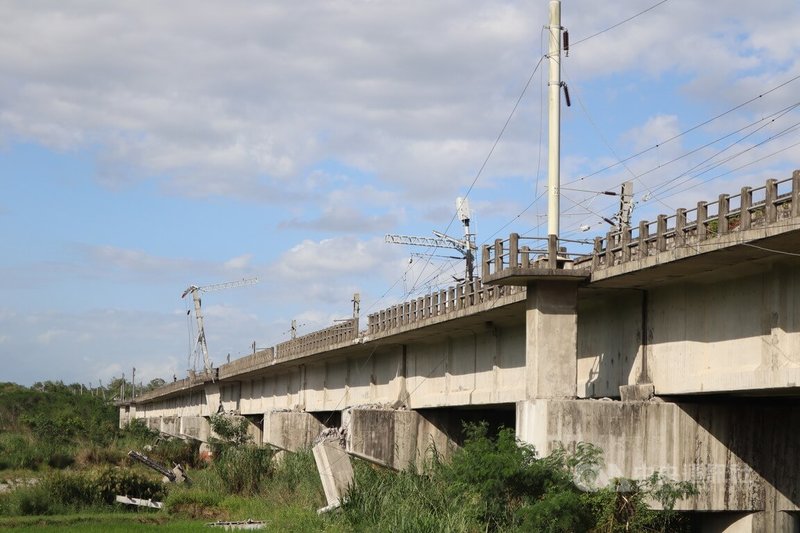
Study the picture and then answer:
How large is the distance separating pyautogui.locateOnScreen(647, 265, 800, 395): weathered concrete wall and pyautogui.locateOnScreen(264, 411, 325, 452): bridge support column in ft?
86.7

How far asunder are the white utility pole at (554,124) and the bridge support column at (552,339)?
142 cm

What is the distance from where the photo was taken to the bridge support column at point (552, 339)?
2461 cm

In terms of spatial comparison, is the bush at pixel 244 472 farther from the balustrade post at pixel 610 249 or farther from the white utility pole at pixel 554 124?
the balustrade post at pixel 610 249

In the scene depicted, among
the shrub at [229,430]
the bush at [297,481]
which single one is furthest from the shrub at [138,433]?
the bush at [297,481]

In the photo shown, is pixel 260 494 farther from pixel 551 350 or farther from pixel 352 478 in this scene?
pixel 551 350

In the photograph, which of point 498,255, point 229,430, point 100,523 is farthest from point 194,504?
point 229,430

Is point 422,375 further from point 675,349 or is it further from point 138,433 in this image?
point 138,433

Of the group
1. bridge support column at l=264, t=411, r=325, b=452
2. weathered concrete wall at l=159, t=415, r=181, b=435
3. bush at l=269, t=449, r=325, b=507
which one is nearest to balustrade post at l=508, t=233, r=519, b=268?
bush at l=269, t=449, r=325, b=507

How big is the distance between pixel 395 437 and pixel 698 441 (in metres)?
15.7

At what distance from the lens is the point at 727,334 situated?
22.2 meters

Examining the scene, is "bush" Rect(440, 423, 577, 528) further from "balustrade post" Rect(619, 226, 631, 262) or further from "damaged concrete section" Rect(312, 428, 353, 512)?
"damaged concrete section" Rect(312, 428, 353, 512)

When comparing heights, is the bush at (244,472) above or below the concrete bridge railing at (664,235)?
below

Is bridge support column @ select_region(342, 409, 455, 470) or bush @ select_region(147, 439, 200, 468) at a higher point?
bridge support column @ select_region(342, 409, 455, 470)

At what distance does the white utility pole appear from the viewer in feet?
86.7
